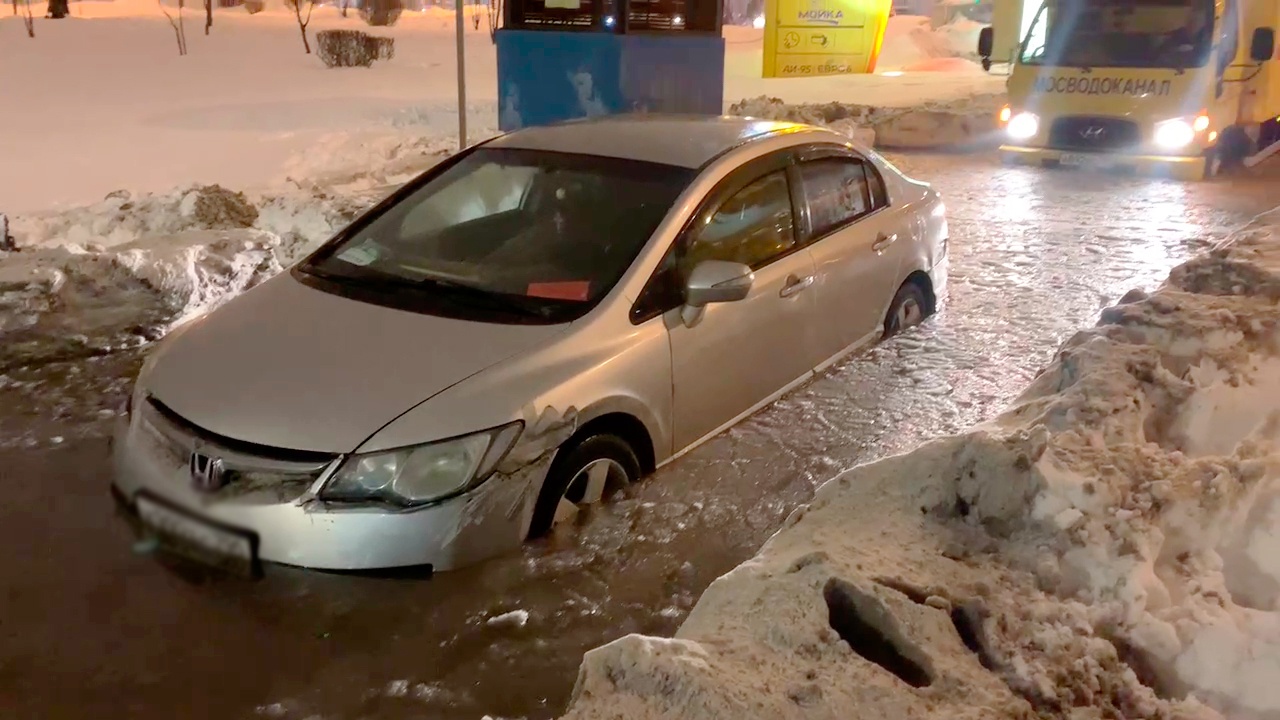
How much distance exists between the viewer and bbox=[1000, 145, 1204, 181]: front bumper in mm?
12688

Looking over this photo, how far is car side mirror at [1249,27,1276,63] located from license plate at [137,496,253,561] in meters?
12.7

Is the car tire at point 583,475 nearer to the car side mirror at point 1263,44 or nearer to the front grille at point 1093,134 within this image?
the front grille at point 1093,134

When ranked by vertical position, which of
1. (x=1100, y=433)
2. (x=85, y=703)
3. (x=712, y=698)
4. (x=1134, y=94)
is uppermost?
(x=1134, y=94)

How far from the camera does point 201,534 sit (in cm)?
348

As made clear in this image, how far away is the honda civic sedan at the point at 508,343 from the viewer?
345 centimetres

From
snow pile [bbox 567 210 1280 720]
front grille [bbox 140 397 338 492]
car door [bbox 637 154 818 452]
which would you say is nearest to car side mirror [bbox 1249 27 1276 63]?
car door [bbox 637 154 818 452]

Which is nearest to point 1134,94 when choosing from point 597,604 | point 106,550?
point 597,604

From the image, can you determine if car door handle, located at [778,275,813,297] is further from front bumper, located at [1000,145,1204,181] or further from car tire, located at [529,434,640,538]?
front bumper, located at [1000,145,1204,181]

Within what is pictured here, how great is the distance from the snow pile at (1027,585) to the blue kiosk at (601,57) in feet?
25.9

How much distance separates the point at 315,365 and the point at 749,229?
1.97 meters

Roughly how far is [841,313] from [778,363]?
62 cm

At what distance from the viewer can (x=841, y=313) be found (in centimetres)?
538

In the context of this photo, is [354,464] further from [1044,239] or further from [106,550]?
[1044,239]

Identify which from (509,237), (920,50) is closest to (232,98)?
(509,237)
